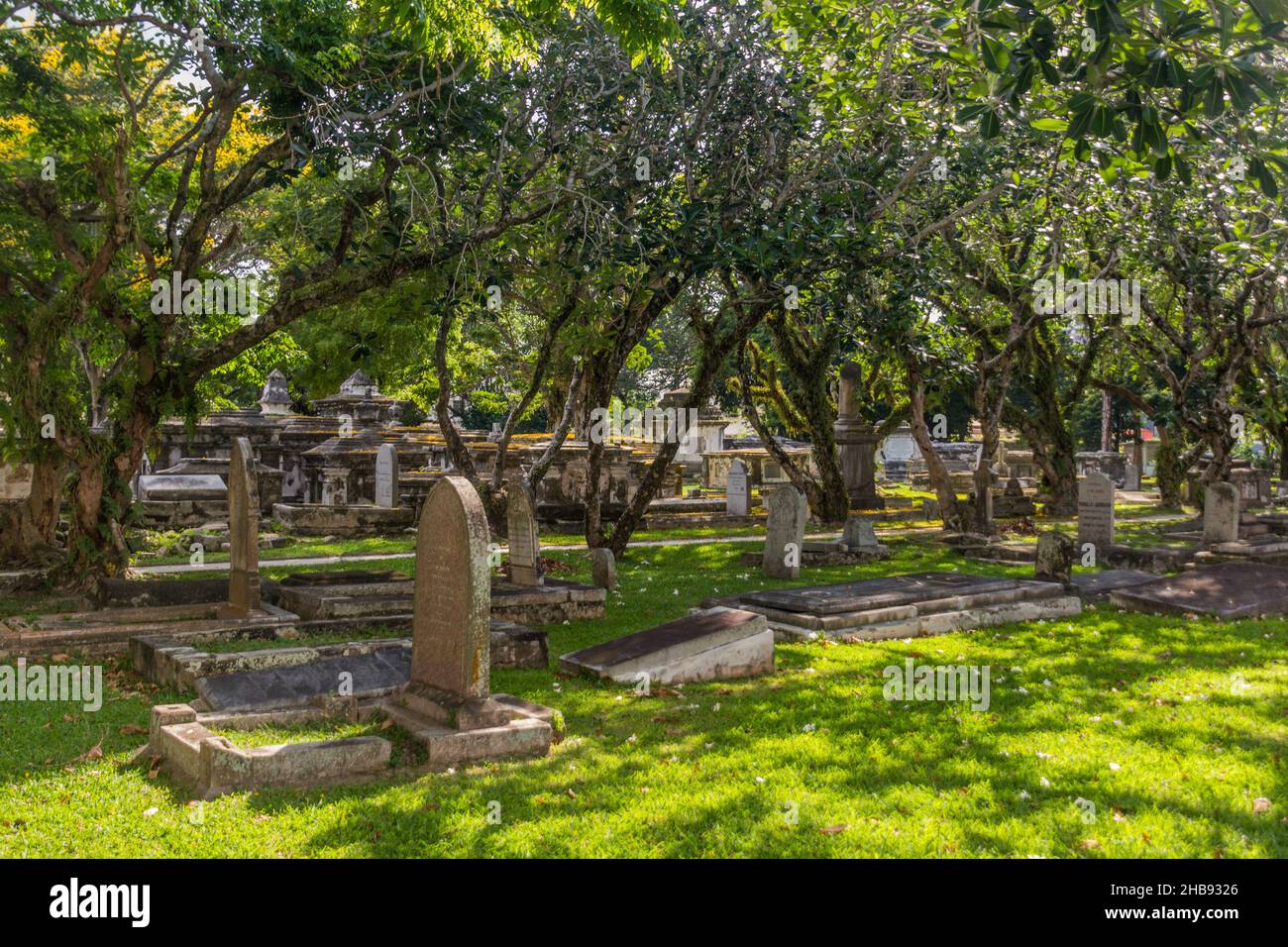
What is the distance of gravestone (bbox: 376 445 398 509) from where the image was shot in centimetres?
2184

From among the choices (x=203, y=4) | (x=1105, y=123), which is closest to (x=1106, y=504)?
(x=1105, y=123)

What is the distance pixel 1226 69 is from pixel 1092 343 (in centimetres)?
2152

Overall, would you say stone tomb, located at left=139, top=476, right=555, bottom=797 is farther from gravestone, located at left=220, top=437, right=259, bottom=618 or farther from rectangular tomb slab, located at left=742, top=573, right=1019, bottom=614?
rectangular tomb slab, located at left=742, top=573, right=1019, bottom=614

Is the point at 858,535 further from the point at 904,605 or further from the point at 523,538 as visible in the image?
the point at 523,538

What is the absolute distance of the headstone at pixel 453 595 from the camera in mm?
6527

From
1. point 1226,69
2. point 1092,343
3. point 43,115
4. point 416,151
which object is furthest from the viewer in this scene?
point 1092,343

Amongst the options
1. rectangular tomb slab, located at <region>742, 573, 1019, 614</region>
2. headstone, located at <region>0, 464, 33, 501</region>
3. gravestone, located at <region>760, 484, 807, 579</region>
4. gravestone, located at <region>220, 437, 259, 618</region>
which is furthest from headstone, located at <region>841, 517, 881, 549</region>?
headstone, located at <region>0, 464, 33, 501</region>

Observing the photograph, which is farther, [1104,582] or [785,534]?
[785,534]

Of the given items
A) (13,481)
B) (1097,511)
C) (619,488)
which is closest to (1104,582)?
(1097,511)

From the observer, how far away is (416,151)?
12.1m

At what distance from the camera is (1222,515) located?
17.8 m

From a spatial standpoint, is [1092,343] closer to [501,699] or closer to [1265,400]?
[1265,400]

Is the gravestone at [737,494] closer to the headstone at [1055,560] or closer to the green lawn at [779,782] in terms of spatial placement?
the headstone at [1055,560]

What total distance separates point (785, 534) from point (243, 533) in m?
8.28
